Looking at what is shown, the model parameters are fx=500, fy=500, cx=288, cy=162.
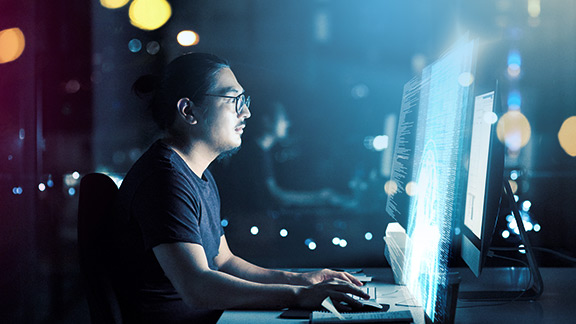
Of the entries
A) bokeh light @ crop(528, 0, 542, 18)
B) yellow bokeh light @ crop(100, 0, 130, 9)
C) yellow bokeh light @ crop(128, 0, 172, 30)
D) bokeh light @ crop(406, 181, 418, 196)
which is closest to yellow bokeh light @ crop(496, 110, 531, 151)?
bokeh light @ crop(528, 0, 542, 18)

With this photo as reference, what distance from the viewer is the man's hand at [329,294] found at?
1225 mm

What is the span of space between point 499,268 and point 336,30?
43.2 inches

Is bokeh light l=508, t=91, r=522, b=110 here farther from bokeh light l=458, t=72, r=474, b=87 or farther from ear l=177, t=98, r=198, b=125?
ear l=177, t=98, r=198, b=125

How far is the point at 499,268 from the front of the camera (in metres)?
1.85

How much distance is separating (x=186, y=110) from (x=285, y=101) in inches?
21.1

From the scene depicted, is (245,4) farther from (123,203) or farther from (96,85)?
(123,203)

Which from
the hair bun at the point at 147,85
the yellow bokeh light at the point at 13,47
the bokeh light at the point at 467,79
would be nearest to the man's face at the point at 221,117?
the hair bun at the point at 147,85

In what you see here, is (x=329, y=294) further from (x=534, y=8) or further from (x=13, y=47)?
(x=13, y=47)

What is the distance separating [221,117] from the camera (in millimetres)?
1591

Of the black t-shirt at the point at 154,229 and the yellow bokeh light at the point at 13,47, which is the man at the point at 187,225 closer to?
the black t-shirt at the point at 154,229

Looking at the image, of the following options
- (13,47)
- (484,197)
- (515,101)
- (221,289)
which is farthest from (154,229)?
(515,101)

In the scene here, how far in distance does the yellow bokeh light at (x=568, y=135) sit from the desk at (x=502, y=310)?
0.54 metres

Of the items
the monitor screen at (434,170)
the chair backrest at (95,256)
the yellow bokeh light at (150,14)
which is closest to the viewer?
the monitor screen at (434,170)

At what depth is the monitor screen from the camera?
1.04 meters
